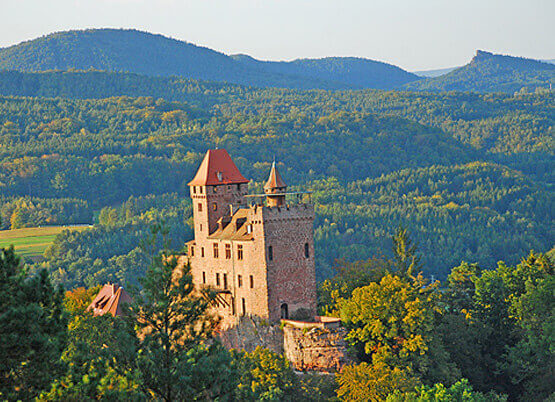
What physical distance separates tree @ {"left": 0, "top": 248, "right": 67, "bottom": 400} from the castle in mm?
34260

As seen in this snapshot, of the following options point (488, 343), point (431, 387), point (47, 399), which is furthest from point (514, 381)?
point (47, 399)

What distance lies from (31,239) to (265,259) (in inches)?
3885

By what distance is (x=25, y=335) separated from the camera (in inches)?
1430

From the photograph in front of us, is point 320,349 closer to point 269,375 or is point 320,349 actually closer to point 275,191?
point 269,375

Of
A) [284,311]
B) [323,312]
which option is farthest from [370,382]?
[323,312]

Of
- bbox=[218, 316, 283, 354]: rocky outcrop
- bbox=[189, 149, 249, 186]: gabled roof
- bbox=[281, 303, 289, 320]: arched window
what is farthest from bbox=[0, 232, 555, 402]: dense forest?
bbox=[189, 149, 249, 186]: gabled roof

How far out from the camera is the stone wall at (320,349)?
6819 cm

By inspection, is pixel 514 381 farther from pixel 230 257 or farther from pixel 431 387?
pixel 230 257

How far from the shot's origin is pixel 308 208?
73.6 m

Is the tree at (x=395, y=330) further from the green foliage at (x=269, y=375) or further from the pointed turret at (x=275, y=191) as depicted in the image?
the pointed turret at (x=275, y=191)

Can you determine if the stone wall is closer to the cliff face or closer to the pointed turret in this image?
the cliff face

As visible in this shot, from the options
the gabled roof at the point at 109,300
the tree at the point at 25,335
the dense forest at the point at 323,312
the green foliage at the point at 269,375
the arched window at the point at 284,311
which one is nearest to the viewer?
the tree at the point at 25,335

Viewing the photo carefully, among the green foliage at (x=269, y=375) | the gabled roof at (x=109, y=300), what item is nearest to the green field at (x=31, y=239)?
the gabled roof at (x=109, y=300)

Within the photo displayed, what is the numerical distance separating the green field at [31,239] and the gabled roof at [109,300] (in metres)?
51.1
